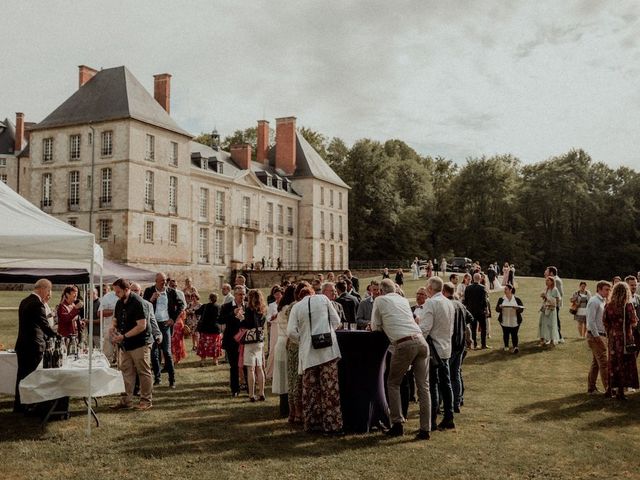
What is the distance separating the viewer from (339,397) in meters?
7.79

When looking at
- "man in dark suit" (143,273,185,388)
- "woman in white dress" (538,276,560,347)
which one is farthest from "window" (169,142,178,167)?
"man in dark suit" (143,273,185,388)

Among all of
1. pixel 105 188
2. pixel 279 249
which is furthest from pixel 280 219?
pixel 105 188

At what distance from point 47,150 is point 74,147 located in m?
2.31

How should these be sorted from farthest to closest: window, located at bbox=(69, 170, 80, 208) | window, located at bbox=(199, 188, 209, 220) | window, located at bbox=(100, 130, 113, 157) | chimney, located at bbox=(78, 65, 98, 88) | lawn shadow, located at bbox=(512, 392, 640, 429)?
window, located at bbox=(199, 188, 209, 220) < chimney, located at bbox=(78, 65, 98, 88) < window, located at bbox=(69, 170, 80, 208) < window, located at bbox=(100, 130, 113, 157) < lawn shadow, located at bbox=(512, 392, 640, 429)

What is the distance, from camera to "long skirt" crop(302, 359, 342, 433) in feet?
25.1

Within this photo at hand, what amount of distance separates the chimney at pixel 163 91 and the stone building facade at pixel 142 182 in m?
0.07

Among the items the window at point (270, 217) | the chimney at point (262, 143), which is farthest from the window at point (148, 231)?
the chimney at point (262, 143)

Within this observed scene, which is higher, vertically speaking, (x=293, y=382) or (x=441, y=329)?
(x=441, y=329)

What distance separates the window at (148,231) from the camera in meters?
40.6

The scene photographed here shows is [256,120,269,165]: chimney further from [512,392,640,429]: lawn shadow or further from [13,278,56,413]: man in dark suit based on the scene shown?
[13,278,56,413]: man in dark suit

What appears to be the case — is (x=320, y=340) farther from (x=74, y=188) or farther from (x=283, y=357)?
(x=74, y=188)

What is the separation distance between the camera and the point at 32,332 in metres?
8.56

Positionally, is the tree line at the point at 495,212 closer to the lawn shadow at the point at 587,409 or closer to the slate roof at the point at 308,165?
the slate roof at the point at 308,165

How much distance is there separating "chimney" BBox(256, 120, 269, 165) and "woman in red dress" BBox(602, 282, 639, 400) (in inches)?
1938
